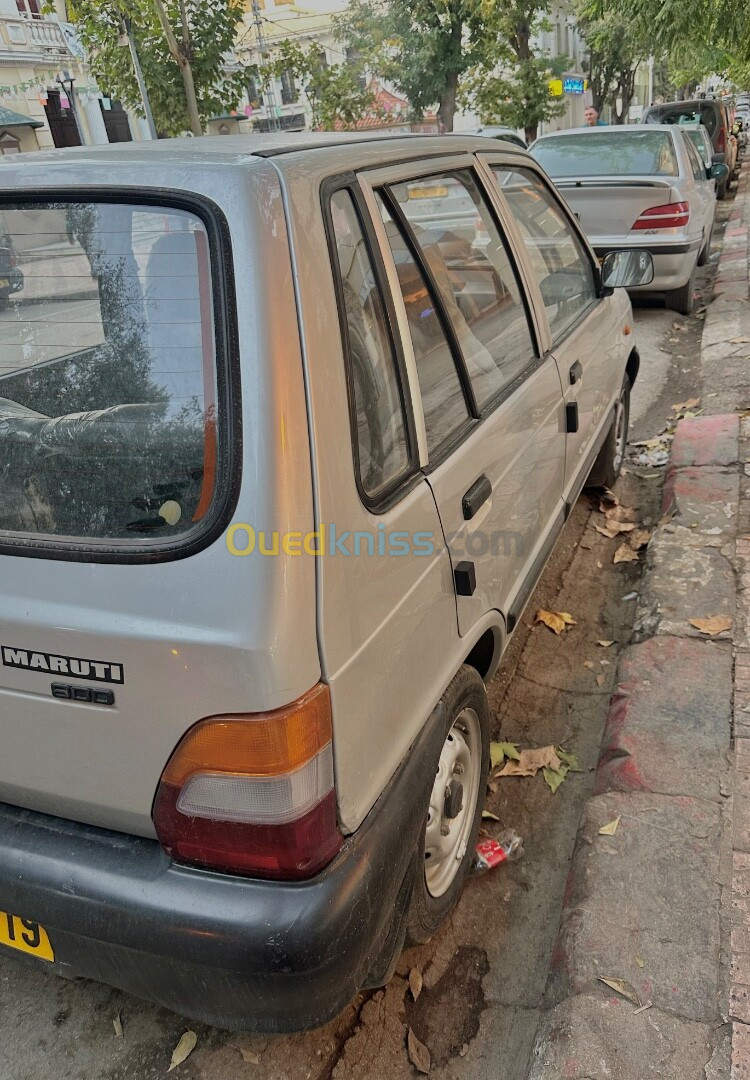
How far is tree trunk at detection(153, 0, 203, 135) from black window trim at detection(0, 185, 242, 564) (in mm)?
10611

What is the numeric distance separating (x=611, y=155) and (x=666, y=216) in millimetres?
1185

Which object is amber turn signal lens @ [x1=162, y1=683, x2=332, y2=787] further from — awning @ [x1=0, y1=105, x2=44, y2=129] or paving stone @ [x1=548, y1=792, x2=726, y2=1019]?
awning @ [x1=0, y1=105, x2=44, y2=129]

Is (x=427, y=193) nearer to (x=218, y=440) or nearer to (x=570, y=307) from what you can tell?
(x=218, y=440)

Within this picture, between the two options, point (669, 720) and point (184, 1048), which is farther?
point (669, 720)

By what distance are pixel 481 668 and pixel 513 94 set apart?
23.6m

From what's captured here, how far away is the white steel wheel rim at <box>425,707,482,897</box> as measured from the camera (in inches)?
82.8

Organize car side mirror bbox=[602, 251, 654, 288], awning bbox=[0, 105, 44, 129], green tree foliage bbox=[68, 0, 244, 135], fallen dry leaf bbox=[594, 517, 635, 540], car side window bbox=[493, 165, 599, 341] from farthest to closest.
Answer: awning bbox=[0, 105, 44, 129]
green tree foliage bbox=[68, 0, 244, 135]
fallen dry leaf bbox=[594, 517, 635, 540]
car side mirror bbox=[602, 251, 654, 288]
car side window bbox=[493, 165, 599, 341]

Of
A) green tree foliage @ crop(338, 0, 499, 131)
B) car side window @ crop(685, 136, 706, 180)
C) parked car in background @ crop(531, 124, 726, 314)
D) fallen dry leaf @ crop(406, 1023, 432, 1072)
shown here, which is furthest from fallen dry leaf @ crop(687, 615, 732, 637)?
green tree foliage @ crop(338, 0, 499, 131)

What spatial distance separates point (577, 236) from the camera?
368 centimetres

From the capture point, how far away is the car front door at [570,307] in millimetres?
3041

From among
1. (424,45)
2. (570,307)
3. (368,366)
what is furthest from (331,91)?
(368,366)

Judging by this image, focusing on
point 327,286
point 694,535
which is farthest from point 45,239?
point 694,535

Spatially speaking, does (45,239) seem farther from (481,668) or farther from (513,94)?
(513,94)

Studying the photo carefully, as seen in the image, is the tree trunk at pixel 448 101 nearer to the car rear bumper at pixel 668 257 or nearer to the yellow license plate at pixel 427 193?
the car rear bumper at pixel 668 257
